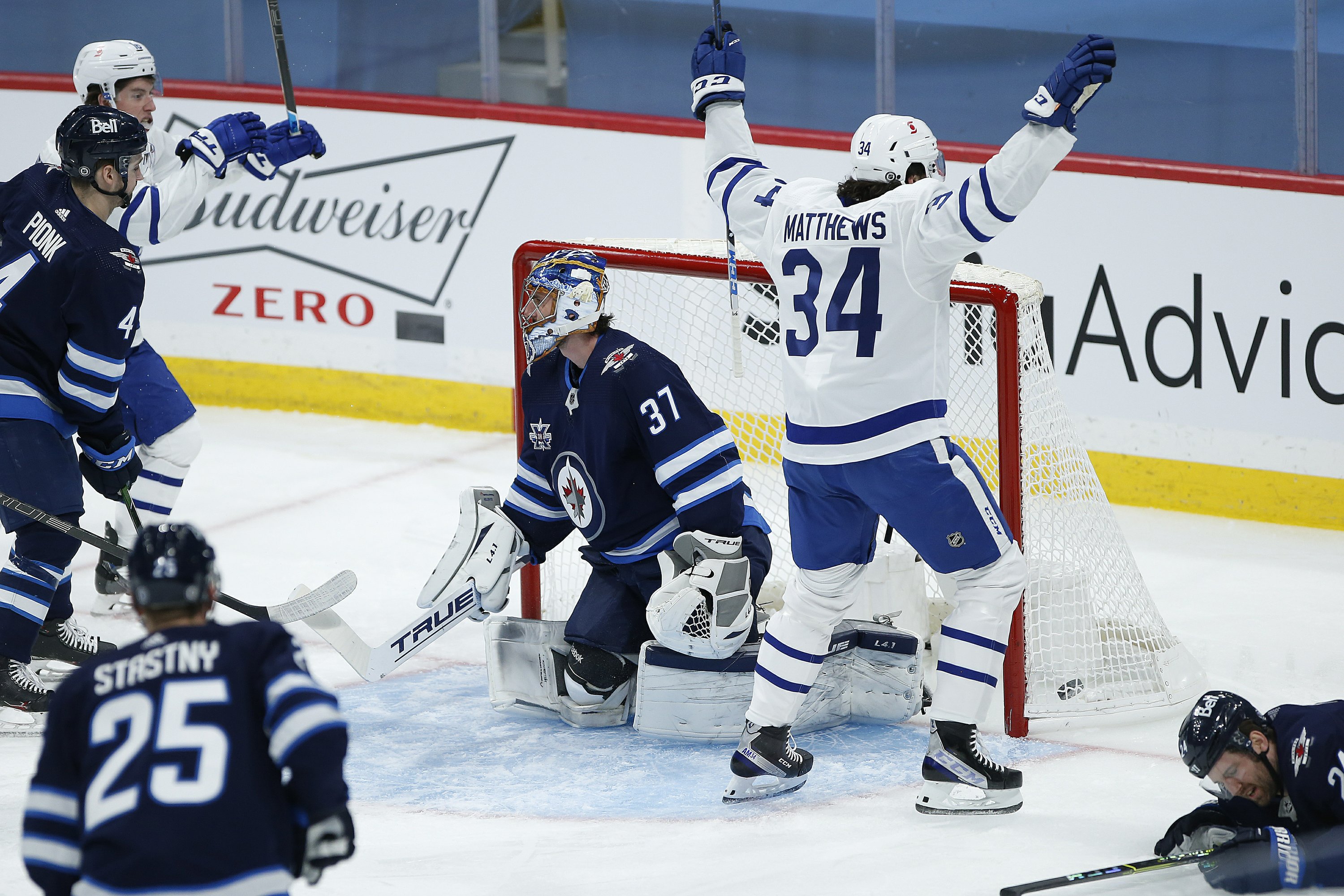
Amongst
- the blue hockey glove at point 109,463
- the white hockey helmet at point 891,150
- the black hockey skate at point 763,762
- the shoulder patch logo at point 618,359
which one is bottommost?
the black hockey skate at point 763,762

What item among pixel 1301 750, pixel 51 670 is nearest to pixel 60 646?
pixel 51 670

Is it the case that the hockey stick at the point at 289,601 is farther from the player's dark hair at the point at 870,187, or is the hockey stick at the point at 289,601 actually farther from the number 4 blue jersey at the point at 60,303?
the player's dark hair at the point at 870,187

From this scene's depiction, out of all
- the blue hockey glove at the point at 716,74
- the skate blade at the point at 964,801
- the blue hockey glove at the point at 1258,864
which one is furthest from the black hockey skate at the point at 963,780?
the blue hockey glove at the point at 716,74

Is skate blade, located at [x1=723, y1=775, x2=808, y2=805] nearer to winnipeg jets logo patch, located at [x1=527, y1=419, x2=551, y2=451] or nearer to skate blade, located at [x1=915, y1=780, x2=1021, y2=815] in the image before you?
skate blade, located at [x1=915, y1=780, x2=1021, y2=815]

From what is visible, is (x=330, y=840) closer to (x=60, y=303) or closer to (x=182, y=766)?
(x=182, y=766)

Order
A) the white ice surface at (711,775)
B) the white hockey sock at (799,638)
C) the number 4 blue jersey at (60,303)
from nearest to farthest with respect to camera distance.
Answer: the white ice surface at (711,775) → the white hockey sock at (799,638) → the number 4 blue jersey at (60,303)

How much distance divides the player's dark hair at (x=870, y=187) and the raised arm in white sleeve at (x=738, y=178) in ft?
0.52

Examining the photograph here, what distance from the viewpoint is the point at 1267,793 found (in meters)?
2.69

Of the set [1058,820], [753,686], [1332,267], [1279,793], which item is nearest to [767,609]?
[753,686]

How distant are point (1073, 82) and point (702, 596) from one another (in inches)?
47.0

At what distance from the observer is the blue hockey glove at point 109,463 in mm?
3744

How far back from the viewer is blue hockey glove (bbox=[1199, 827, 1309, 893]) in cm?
260

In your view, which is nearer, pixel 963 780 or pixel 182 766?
pixel 182 766

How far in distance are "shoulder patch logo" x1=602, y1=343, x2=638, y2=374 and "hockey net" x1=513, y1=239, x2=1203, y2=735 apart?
1.28ft
